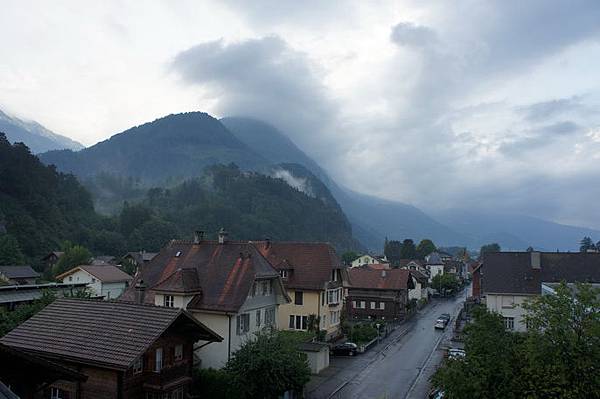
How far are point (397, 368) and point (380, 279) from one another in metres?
31.7

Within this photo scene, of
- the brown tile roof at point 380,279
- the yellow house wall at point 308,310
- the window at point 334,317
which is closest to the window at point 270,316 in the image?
the yellow house wall at point 308,310

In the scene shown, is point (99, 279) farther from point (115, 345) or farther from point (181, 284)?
point (115, 345)

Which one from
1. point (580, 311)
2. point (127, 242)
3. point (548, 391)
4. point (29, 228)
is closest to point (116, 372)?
point (548, 391)

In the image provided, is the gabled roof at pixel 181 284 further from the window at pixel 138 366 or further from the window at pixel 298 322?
the window at pixel 298 322

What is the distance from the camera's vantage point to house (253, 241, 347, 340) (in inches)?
1922

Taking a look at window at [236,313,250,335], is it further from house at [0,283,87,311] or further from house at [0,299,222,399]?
house at [0,283,87,311]

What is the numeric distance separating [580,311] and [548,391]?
3303mm

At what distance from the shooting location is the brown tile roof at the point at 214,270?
35.7 m

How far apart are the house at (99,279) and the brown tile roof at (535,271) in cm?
5451

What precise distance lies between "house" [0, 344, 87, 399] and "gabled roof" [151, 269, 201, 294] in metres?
22.7

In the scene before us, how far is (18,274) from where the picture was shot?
281ft

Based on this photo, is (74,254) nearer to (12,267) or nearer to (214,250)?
(12,267)

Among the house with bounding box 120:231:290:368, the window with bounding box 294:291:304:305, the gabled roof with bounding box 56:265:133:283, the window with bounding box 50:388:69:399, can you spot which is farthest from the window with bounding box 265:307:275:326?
the gabled roof with bounding box 56:265:133:283

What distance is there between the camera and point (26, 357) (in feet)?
37.9
